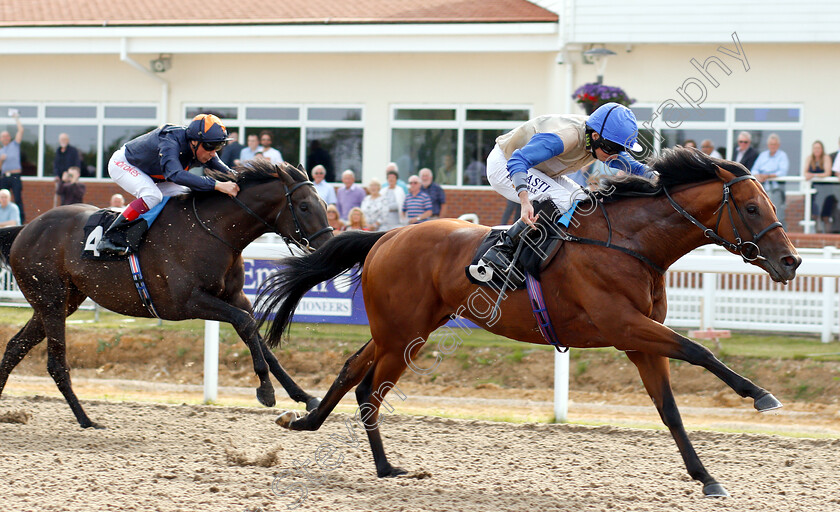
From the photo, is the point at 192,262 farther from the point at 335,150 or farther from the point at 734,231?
the point at 335,150

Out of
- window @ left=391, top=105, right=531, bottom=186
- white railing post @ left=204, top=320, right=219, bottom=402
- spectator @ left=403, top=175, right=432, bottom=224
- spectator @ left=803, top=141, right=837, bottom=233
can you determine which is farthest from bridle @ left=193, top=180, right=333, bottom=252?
window @ left=391, top=105, right=531, bottom=186

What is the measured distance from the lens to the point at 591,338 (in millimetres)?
4328

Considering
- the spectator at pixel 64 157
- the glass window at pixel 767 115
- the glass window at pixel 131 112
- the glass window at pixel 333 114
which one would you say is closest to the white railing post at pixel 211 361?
the glass window at pixel 333 114

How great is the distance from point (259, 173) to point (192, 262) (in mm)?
707

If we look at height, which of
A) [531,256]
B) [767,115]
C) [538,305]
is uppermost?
[767,115]

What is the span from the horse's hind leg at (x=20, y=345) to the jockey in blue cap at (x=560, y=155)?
11.4 feet

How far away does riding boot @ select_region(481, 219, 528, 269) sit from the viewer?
4.38 meters

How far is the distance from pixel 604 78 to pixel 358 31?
3342mm

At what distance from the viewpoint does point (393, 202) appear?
982cm

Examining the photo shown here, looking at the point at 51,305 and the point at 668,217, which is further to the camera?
the point at 51,305

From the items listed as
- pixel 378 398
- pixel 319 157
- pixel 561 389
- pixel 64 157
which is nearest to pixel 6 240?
pixel 378 398

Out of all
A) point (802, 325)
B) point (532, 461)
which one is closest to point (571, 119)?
point (532, 461)

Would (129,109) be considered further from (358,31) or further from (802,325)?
(802,325)

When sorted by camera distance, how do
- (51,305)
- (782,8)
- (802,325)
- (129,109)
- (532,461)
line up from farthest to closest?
(129,109) < (782,8) < (802,325) < (51,305) < (532,461)
